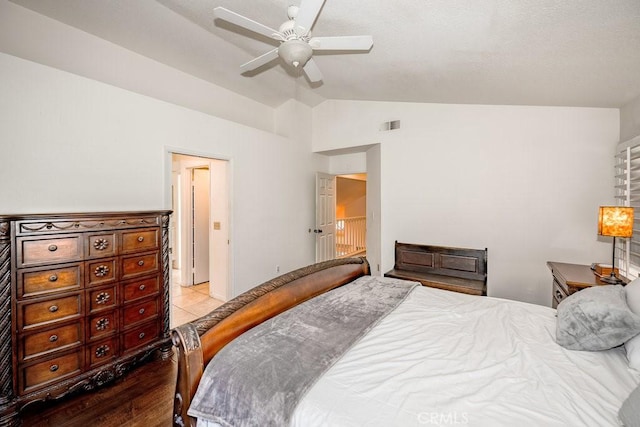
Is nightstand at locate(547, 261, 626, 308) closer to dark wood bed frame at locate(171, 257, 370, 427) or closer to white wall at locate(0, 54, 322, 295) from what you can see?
dark wood bed frame at locate(171, 257, 370, 427)

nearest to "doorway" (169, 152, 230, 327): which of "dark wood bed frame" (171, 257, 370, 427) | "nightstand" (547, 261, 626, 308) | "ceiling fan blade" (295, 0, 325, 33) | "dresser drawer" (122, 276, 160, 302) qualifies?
"dresser drawer" (122, 276, 160, 302)

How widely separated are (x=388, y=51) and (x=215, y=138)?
2.40 meters

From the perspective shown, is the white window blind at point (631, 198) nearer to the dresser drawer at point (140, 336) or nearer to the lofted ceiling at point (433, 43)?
the lofted ceiling at point (433, 43)

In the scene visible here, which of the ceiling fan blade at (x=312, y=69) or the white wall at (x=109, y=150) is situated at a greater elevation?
the ceiling fan blade at (x=312, y=69)

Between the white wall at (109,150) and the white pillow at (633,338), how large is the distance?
3823 mm

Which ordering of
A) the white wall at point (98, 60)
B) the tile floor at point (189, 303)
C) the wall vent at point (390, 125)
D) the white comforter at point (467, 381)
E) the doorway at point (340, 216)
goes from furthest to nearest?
the doorway at point (340, 216), the wall vent at point (390, 125), the tile floor at point (189, 303), the white wall at point (98, 60), the white comforter at point (467, 381)

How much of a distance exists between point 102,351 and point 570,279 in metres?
3.94

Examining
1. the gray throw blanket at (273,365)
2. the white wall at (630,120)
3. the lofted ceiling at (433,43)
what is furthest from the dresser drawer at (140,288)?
the white wall at (630,120)

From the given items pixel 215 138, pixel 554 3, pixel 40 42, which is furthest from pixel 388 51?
pixel 40 42

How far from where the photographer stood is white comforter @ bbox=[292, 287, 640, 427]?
3.12ft

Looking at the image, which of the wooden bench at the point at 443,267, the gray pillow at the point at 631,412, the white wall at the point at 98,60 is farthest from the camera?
the wooden bench at the point at 443,267

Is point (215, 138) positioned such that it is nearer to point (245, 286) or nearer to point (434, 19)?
point (245, 286)

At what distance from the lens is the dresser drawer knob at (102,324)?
7.28 ft

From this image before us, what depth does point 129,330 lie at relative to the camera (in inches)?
94.9
